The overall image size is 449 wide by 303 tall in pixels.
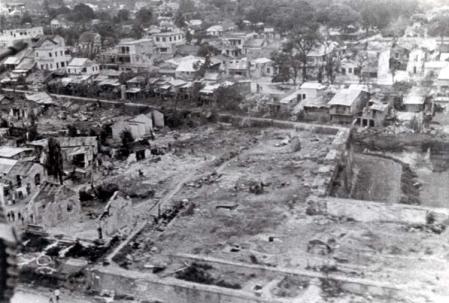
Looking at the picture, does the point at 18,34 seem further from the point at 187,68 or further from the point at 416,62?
the point at 416,62

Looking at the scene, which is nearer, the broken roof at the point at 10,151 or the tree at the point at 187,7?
the broken roof at the point at 10,151

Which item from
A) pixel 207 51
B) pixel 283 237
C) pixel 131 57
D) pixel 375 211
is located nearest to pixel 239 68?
pixel 207 51

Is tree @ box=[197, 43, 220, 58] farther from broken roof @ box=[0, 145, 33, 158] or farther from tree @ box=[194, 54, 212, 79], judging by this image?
broken roof @ box=[0, 145, 33, 158]

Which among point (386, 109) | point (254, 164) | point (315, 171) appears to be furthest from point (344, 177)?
point (386, 109)

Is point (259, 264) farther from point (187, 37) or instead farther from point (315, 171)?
point (187, 37)

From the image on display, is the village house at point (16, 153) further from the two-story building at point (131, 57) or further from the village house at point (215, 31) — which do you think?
the village house at point (215, 31)

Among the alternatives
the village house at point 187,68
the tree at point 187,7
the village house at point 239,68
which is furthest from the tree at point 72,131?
the tree at point 187,7

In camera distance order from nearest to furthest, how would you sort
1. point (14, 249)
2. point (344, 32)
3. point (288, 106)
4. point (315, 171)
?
point (14, 249) < point (315, 171) < point (288, 106) < point (344, 32)
